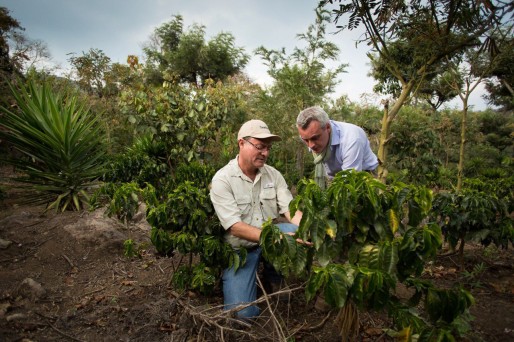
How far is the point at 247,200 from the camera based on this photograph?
280cm

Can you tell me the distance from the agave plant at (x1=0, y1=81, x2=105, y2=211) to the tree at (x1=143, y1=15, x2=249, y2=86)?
12.7m

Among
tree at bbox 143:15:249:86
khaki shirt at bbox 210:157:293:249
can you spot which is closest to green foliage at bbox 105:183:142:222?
khaki shirt at bbox 210:157:293:249

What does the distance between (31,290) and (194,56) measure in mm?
17532

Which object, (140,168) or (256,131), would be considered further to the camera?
(140,168)

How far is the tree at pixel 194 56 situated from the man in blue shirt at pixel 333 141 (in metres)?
15.4

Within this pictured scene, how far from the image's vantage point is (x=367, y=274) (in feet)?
4.95

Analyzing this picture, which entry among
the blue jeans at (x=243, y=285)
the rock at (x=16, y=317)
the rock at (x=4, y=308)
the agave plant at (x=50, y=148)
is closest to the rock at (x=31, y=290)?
the rock at (x=4, y=308)

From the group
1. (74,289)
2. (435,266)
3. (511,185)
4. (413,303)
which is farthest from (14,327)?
(511,185)

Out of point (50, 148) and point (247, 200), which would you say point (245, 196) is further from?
point (50, 148)

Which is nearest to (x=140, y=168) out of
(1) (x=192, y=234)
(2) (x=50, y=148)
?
(2) (x=50, y=148)

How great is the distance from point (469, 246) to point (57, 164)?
21.4 feet

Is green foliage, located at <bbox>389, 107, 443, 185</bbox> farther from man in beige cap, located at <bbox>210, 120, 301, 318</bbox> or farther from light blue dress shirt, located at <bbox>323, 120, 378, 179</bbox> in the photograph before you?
man in beige cap, located at <bbox>210, 120, 301, 318</bbox>

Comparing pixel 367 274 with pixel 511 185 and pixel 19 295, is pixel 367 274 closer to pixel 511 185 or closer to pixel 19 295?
pixel 19 295

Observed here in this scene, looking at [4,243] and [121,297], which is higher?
[4,243]
